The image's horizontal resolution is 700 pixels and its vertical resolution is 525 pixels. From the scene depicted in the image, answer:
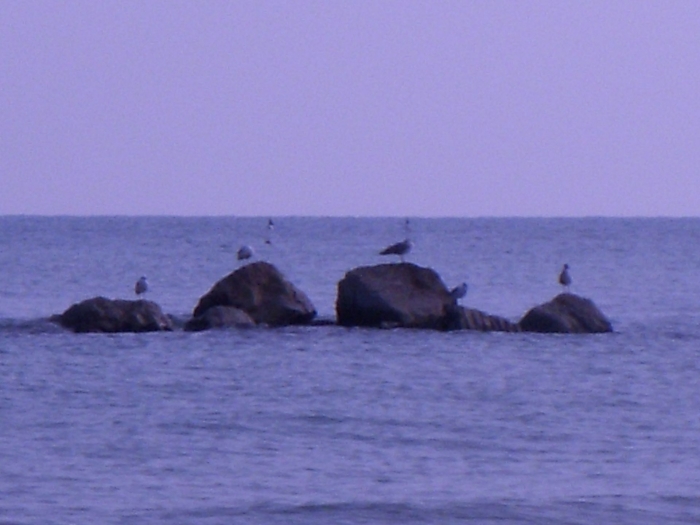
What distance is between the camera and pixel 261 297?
2944cm

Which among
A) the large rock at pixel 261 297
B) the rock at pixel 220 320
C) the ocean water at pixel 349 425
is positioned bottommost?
the ocean water at pixel 349 425

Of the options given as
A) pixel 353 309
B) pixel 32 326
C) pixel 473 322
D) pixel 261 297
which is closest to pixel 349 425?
pixel 353 309

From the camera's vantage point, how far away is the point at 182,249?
83.9m

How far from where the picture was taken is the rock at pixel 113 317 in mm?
28812

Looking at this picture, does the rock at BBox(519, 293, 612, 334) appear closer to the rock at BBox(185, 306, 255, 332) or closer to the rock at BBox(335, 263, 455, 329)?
the rock at BBox(335, 263, 455, 329)

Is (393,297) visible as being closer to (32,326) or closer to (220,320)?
(220,320)

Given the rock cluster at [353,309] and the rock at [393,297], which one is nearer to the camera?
the rock at [393,297]

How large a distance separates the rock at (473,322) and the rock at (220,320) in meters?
3.70

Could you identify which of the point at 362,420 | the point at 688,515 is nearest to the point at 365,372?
the point at 362,420

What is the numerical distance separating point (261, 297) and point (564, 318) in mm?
5660

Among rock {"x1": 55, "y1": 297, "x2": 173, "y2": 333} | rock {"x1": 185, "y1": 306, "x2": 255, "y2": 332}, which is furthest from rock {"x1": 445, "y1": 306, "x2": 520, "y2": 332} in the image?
rock {"x1": 55, "y1": 297, "x2": 173, "y2": 333}

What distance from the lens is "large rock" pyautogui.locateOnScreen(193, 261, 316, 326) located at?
28828 millimetres

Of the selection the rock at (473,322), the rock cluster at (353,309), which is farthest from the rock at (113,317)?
the rock at (473,322)

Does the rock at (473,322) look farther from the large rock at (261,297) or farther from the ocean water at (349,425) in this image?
the large rock at (261,297)
